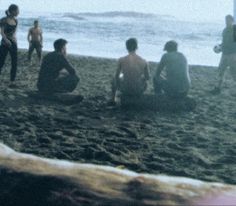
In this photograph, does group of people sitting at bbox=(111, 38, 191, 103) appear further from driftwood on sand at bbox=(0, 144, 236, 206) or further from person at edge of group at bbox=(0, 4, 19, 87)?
driftwood on sand at bbox=(0, 144, 236, 206)

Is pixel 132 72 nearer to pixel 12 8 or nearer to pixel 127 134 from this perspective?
pixel 127 134

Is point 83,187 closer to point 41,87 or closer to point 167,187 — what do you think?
point 167,187

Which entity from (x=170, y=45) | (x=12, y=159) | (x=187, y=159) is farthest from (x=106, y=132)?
(x=12, y=159)

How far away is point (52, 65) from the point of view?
29.3ft

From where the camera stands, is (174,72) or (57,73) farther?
(57,73)

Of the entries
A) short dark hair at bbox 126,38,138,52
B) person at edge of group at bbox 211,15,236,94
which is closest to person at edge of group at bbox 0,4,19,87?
short dark hair at bbox 126,38,138,52

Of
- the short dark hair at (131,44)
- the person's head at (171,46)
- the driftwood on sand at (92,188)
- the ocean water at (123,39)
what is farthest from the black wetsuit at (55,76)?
→ the ocean water at (123,39)

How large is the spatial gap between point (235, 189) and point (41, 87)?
6534 millimetres

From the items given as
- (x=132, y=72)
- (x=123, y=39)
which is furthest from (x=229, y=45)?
(x=123, y=39)

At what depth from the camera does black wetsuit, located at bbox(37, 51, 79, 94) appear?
351 inches

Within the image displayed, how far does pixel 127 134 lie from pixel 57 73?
7.70 feet

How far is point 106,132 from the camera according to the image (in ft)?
24.0

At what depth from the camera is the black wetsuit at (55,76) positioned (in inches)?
351

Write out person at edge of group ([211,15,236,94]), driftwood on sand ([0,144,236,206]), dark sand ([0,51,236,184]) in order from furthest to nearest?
person at edge of group ([211,15,236,94]) → dark sand ([0,51,236,184]) → driftwood on sand ([0,144,236,206])
